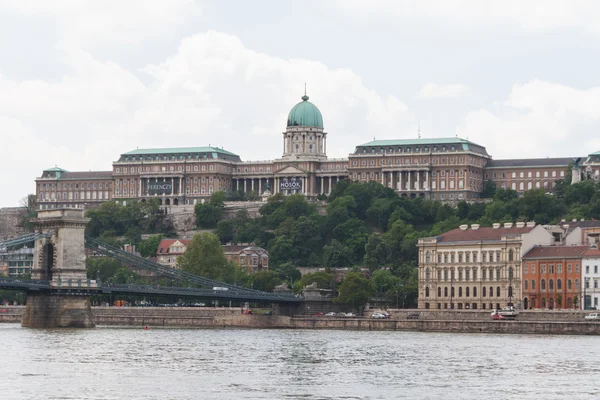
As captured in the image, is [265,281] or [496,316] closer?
[496,316]

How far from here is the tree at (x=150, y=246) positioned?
603 feet

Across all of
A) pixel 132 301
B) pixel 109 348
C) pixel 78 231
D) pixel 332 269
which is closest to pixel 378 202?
pixel 332 269

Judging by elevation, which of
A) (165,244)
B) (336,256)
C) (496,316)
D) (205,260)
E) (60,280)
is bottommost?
(496,316)

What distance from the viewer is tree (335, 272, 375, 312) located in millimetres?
123312

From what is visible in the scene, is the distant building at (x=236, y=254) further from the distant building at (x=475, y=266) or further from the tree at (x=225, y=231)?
the distant building at (x=475, y=266)

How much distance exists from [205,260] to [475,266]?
3050 centimetres

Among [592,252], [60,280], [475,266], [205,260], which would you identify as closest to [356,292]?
[475,266]

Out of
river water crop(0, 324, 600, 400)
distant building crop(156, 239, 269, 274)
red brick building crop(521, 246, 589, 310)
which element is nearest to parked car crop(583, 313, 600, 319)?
river water crop(0, 324, 600, 400)

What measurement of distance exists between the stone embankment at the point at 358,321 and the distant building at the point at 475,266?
32.9 ft

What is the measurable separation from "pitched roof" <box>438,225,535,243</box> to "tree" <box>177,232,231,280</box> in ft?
80.5

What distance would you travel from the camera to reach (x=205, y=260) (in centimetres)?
14725

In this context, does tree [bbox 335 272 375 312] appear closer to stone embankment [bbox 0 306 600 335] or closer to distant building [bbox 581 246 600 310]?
stone embankment [bbox 0 306 600 335]

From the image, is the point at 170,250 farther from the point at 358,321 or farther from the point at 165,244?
the point at 358,321

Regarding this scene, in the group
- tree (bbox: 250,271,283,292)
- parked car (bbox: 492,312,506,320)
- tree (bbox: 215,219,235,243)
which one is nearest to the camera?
parked car (bbox: 492,312,506,320)
